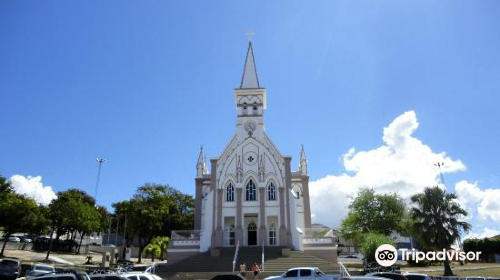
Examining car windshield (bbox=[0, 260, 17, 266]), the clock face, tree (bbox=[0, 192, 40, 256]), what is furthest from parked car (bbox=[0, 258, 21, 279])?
the clock face

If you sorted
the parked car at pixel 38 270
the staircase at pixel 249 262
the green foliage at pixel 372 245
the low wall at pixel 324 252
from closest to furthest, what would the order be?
the parked car at pixel 38 270 < the staircase at pixel 249 262 < the green foliage at pixel 372 245 < the low wall at pixel 324 252

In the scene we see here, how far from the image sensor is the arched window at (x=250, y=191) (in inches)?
1710

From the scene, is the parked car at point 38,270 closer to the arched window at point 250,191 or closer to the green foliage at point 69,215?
the arched window at point 250,191

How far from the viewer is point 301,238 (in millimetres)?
40812

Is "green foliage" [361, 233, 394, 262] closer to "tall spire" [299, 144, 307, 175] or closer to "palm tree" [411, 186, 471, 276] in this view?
"palm tree" [411, 186, 471, 276]

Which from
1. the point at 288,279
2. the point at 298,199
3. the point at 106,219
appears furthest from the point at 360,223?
the point at 106,219

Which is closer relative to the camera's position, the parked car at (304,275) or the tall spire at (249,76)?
the parked car at (304,275)

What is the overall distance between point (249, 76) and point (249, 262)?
25.8m

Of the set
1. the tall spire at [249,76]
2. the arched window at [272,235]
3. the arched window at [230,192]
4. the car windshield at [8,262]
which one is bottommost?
the car windshield at [8,262]

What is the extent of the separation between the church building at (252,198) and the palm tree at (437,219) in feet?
40.0

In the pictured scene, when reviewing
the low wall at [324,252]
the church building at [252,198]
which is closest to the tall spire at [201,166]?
the church building at [252,198]

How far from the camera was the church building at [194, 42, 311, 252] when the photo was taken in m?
41.5

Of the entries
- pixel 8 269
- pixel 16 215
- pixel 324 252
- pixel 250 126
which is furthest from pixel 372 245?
pixel 16 215

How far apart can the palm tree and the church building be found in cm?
1219
